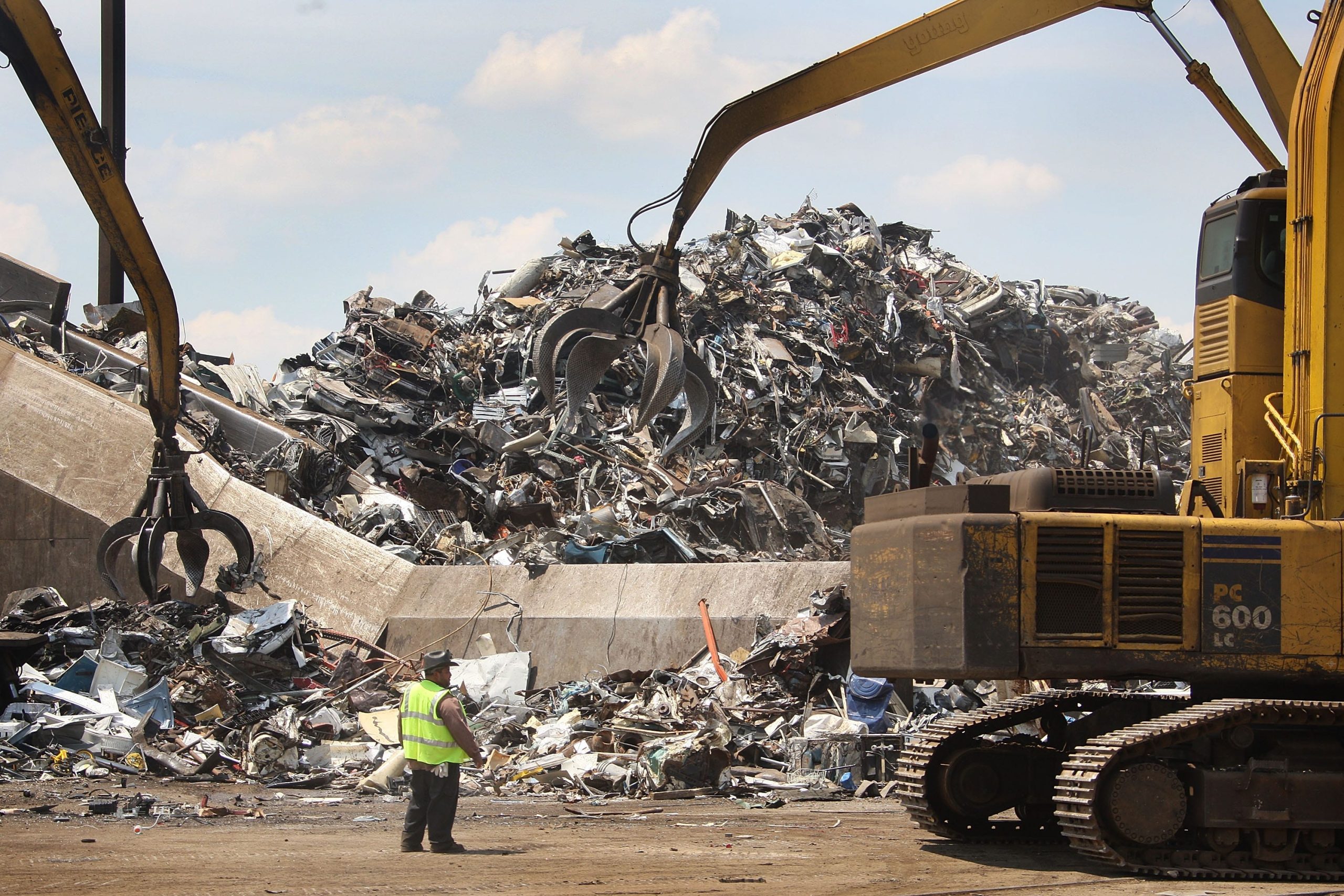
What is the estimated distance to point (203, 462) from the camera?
15.8 m

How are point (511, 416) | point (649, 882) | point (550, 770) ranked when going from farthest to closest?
point (511, 416), point (550, 770), point (649, 882)

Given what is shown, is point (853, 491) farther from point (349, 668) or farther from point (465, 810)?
point (465, 810)

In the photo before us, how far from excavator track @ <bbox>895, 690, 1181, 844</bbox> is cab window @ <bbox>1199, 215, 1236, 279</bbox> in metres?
2.32

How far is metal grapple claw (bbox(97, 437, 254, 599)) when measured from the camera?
468 inches

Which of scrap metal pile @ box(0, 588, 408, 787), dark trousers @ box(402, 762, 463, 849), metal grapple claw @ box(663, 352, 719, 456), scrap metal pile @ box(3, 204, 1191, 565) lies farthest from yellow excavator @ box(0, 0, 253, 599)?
dark trousers @ box(402, 762, 463, 849)

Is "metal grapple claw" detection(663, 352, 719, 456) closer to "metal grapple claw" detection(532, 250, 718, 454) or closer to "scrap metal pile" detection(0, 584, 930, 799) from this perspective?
"metal grapple claw" detection(532, 250, 718, 454)

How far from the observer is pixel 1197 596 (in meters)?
6.37

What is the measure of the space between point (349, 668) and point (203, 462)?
4.21 m

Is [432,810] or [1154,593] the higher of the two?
[1154,593]

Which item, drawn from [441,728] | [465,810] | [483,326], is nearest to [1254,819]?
[441,728]

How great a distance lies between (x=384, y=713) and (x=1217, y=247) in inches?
302

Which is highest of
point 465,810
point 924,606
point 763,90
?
point 763,90

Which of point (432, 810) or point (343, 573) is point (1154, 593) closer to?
point (432, 810)

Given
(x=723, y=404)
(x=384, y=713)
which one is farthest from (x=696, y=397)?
(x=723, y=404)
